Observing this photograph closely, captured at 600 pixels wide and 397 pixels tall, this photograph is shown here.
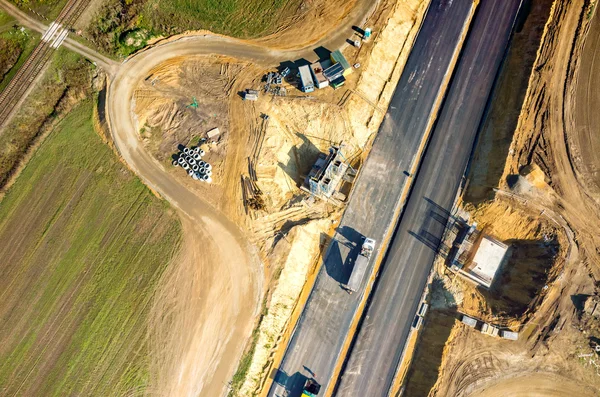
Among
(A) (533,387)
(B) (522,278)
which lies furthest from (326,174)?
(A) (533,387)

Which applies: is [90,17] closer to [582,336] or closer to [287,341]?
[287,341]

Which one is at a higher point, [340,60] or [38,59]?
[340,60]

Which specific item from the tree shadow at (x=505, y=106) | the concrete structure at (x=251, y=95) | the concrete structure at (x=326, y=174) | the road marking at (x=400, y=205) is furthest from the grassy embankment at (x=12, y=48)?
the tree shadow at (x=505, y=106)

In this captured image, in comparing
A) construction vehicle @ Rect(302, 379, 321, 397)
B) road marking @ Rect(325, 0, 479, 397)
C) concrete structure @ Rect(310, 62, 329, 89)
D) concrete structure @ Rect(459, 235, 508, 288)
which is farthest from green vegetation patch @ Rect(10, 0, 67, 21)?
concrete structure @ Rect(459, 235, 508, 288)

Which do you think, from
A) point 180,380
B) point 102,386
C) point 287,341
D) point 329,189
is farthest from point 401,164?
point 102,386

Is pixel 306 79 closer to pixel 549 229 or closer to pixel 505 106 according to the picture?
pixel 505 106
